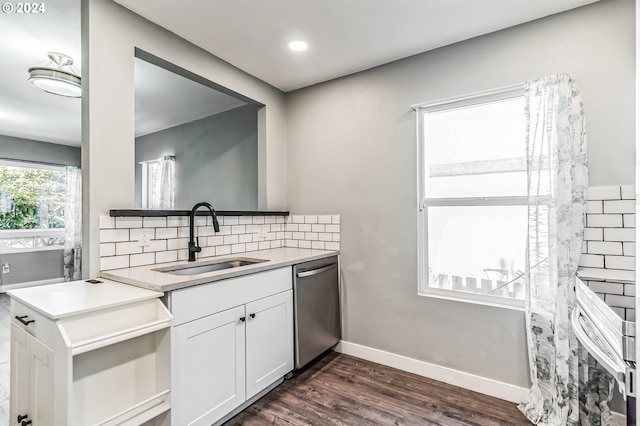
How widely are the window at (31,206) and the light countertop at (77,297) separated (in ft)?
17.1

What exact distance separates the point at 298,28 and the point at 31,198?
236 inches

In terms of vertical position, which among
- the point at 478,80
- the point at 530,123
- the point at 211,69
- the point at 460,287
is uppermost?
the point at 211,69

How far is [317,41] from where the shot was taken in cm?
228

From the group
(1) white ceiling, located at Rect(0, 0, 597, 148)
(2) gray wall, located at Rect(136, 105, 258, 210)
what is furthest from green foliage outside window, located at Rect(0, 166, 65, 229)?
(1) white ceiling, located at Rect(0, 0, 597, 148)

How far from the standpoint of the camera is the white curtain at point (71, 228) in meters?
5.68

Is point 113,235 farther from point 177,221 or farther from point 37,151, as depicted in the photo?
point 37,151

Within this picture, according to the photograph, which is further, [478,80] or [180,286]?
[478,80]

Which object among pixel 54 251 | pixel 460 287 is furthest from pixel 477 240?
pixel 54 251

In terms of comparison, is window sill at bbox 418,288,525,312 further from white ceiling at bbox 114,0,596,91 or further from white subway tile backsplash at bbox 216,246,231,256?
white ceiling at bbox 114,0,596,91

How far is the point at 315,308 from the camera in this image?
2516 mm

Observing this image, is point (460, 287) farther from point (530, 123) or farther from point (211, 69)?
point (211, 69)

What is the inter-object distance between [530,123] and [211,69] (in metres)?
2.29

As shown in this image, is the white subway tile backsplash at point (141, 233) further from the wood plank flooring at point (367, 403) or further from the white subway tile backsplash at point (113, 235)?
the wood plank flooring at point (367, 403)

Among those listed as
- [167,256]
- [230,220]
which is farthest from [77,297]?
[230,220]
